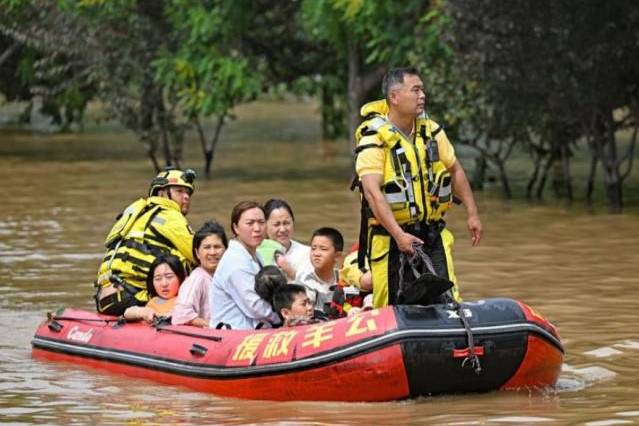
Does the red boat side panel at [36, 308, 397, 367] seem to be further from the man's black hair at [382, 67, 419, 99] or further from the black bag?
the man's black hair at [382, 67, 419, 99]

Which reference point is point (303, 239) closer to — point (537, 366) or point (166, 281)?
point (166, 281)

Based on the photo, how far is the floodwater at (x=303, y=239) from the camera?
1084 centimetres

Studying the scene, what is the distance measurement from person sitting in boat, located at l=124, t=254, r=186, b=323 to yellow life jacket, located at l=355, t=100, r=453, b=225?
2439mm

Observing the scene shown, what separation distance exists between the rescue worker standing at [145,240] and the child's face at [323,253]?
117 cm

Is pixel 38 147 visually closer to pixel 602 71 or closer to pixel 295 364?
pixel 602 71

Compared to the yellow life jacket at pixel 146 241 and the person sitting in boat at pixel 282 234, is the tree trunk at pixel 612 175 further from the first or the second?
the yellow life jacket at pixel 146 241

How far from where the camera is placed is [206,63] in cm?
2873

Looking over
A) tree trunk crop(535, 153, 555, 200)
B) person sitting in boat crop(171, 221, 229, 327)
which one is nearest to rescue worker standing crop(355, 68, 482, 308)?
person sitting in boat crop(171, 221, 229, 327)

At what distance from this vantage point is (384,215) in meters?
10.7

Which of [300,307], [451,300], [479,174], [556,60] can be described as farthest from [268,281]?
[479,174]

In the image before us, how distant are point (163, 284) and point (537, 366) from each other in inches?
128

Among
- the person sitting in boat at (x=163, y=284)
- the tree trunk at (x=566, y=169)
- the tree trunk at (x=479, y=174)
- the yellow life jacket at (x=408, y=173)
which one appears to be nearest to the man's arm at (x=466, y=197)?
the yellow life jacket at (x=408, y=173)

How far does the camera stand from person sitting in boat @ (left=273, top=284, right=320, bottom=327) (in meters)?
11.8

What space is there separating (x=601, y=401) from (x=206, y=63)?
18.5 metres
